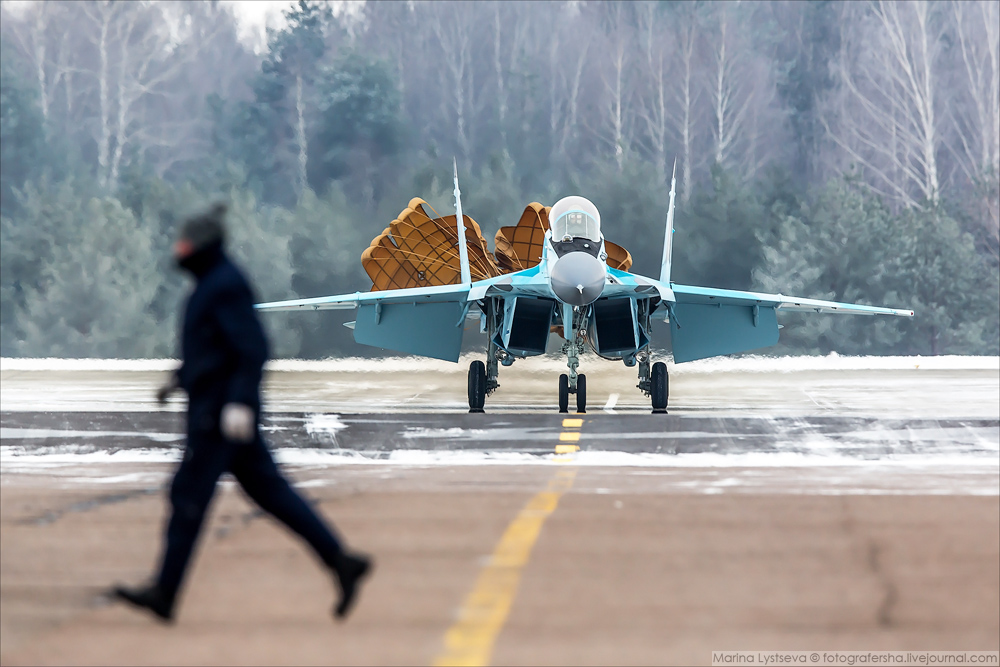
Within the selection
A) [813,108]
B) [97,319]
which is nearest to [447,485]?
[97,319]

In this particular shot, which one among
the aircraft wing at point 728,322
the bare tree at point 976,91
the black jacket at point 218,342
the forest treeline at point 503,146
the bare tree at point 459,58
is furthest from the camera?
the bare tree at point 459,58

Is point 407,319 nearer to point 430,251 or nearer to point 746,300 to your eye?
point 430,251

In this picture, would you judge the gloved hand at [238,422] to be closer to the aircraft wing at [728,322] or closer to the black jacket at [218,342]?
the black jacket at [218,342]

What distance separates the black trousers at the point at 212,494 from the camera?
525 centimetres

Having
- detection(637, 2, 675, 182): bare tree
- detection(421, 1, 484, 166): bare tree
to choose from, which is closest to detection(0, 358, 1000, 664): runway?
detection(637, 2, 675, 182): bare tree

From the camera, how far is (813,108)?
55.2 metres

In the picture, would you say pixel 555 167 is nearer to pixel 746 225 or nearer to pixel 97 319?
pixel 746 225

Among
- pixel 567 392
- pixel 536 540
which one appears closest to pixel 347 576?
pixel 536 540

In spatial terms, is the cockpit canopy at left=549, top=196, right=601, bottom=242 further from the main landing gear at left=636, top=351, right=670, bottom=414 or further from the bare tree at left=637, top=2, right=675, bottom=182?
the bare tree at left=637, top=2, right=675, bottom=182

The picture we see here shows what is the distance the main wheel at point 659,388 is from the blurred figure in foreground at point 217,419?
13.5m

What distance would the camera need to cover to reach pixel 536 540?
819 cm

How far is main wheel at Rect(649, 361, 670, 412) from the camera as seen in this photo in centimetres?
1867

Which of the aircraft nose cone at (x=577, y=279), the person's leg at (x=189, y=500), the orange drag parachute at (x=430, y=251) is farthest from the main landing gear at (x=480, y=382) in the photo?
the person's leg at (x=189, y=500)

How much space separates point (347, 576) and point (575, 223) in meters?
12.7
